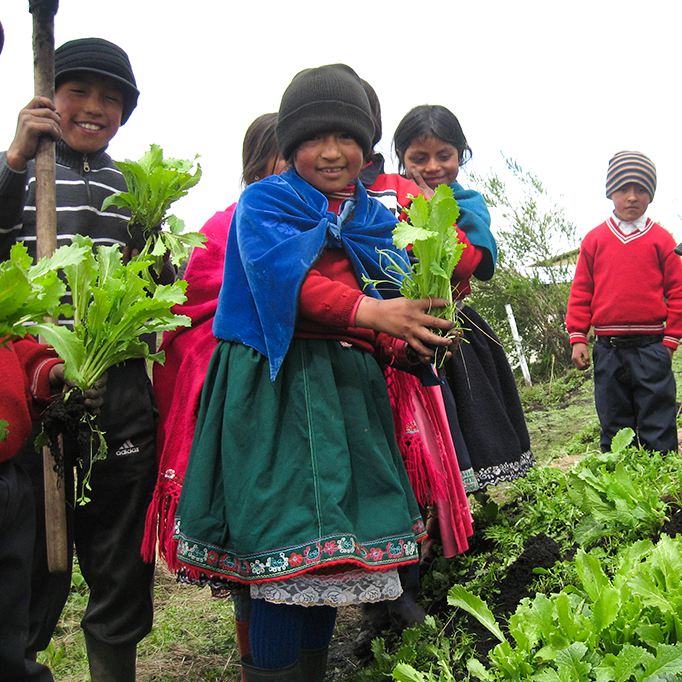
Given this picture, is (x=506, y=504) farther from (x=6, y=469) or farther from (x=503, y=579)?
(x=6, y=469)

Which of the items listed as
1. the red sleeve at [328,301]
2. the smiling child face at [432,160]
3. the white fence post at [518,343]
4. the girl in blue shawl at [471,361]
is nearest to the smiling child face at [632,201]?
the girl in blue shawl at [471,361]

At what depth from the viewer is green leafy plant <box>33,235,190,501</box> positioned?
6.49ft

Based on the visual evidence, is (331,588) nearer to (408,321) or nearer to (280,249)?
(408,321)

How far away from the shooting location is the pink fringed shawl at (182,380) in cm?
226

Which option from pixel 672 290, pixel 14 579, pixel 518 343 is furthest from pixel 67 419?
pixel 518 343

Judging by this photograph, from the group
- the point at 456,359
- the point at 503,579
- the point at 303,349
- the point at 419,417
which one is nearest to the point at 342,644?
the point at 503,579

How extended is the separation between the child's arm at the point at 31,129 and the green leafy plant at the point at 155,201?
0.98ft

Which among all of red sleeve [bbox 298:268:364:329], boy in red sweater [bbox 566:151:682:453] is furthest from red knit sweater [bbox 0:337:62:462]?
boy in red sweater [bbox 566:151:682:453]

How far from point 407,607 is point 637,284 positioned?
288 centimetres

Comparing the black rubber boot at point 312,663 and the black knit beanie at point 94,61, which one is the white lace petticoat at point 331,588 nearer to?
the black rubber boot at point 312,663

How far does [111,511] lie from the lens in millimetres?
2479

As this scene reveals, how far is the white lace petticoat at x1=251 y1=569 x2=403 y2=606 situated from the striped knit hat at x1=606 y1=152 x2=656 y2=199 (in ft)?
12.3

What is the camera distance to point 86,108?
108 inches

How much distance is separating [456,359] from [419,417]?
1.93ft
